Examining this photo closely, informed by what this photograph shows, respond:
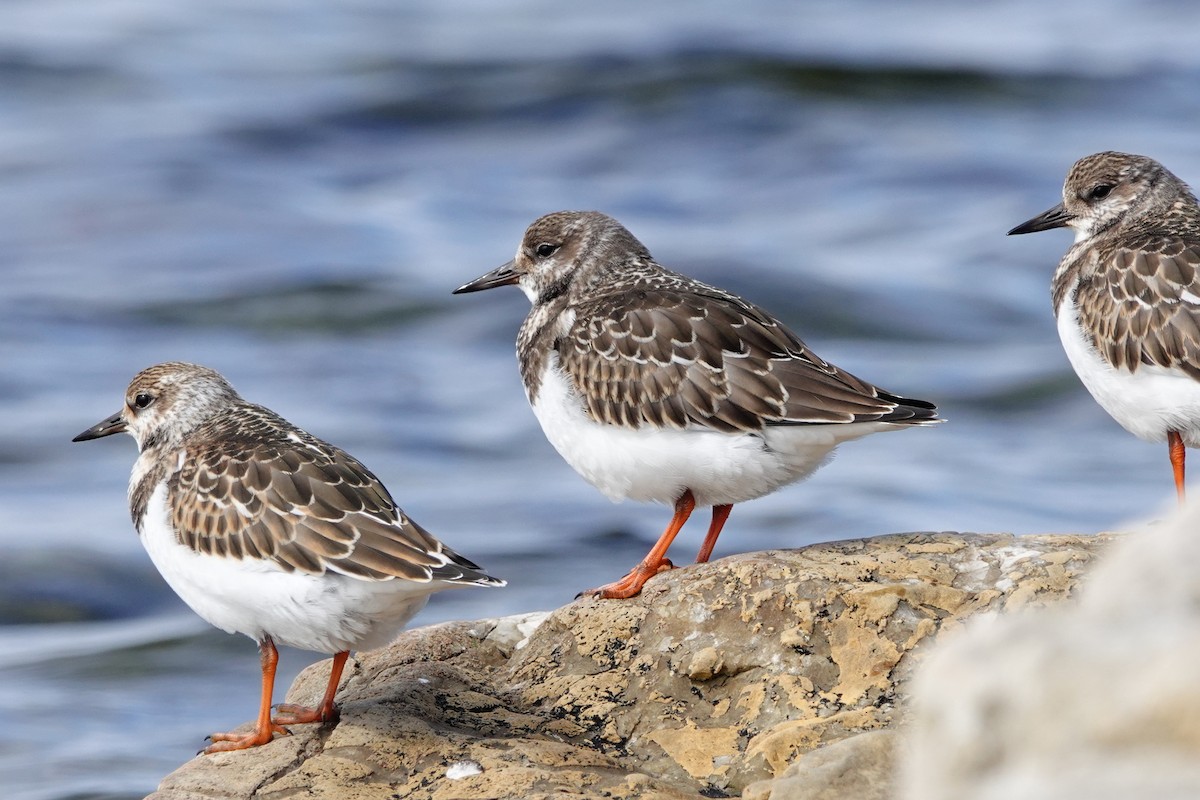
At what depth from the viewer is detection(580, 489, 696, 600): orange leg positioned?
571 cm

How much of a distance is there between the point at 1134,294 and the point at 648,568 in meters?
2.31

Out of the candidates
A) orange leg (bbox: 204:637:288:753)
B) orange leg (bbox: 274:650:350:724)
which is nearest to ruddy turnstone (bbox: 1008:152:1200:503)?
orange leg (bbox: 274:650:350:724)

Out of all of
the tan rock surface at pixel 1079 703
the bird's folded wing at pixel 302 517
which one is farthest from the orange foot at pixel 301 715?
the tan rock surface at pixel 1079 703

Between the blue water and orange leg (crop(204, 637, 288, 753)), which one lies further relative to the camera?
the blue water

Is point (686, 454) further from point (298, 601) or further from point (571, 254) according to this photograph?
point (298, 601)

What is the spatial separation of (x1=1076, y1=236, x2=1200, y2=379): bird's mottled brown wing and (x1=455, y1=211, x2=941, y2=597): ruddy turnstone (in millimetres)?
983

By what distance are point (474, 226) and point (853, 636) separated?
14442 millimetres

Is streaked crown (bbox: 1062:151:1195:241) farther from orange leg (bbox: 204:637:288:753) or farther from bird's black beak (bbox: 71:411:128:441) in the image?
bird's black beak (bbox: 71:411:128:441)

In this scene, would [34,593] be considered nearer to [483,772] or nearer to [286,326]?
[286,326]

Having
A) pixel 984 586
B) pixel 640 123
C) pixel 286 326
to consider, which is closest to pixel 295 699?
pixel 984 586

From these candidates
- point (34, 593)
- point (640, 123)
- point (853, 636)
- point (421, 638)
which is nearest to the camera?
point (853, 636)

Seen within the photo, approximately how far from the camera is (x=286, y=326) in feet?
57.3

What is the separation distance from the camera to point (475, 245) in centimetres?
1823

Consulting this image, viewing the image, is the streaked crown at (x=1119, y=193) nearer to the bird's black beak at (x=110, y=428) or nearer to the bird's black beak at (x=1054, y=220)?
the bird's black beak at (x=1054, y=220)
